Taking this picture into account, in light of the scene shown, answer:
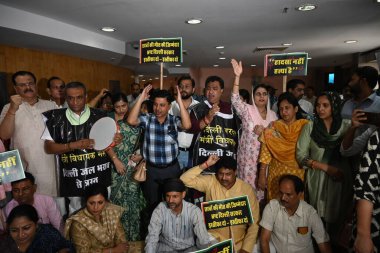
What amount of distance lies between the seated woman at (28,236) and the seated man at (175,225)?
0.70m

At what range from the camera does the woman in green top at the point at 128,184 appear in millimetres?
2797

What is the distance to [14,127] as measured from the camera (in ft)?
8.30

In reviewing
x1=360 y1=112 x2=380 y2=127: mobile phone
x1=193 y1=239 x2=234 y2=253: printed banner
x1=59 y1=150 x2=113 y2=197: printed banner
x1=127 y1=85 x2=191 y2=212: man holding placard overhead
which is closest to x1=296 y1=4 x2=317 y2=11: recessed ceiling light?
x1=127 y1=85 x2=191 y2=212: man holding placard overhead

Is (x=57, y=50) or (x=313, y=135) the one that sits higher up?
(x=57, y=50)

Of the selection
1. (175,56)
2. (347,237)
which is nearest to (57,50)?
(175,56)

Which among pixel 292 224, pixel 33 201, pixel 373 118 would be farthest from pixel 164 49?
pixel 373 118

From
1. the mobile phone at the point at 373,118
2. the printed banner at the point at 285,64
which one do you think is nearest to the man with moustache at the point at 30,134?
the mobile phone at the point at 373,118

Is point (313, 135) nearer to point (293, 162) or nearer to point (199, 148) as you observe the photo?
point (293, 162)

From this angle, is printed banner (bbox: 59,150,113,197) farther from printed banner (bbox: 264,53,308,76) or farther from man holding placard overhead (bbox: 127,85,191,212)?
printed banner (bbox: 264,53,308,76)

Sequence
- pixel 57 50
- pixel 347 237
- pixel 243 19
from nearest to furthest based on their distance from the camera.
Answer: pixel 347 237 → pixel 243 19 → pixel 57 50

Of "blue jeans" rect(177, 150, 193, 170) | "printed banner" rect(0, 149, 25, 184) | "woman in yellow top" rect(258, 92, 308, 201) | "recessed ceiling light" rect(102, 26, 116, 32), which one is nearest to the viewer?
"printed banner" rect(0, 149, 25, 184)

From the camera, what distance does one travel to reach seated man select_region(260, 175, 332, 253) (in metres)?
2.37

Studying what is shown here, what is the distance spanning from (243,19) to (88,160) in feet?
11.4

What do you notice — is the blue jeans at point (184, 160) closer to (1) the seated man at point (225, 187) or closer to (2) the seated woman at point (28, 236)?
(1) the seated man at point (225, 187)
